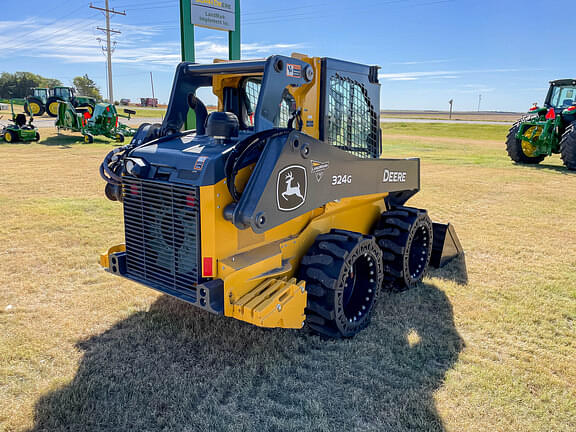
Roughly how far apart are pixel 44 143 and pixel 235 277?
66.8ft

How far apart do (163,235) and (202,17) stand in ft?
25.3

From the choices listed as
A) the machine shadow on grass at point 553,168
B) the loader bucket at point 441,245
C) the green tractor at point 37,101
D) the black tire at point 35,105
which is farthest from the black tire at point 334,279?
the black tire at point 35,105

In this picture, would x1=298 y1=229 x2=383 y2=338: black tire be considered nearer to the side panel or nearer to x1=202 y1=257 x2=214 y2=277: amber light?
the side panel

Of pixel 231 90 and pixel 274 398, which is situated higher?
pixel 231 90

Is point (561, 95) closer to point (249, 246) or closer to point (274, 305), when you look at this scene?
point (249, 246)

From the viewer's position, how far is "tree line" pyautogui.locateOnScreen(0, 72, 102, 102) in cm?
7881

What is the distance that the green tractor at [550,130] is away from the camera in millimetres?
14539

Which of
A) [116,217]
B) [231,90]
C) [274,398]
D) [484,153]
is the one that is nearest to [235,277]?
[274,398]

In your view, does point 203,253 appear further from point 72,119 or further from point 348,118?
point 72,119

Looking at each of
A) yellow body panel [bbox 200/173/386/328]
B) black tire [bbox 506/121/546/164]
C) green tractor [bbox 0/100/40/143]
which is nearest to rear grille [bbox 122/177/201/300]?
yellow body panel [bbox 200/173/386/328]

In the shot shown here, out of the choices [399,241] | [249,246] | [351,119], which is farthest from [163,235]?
[399,241]

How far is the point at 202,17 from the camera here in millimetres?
9781

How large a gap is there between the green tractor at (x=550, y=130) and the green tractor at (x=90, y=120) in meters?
16.8

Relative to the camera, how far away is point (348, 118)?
453cm
